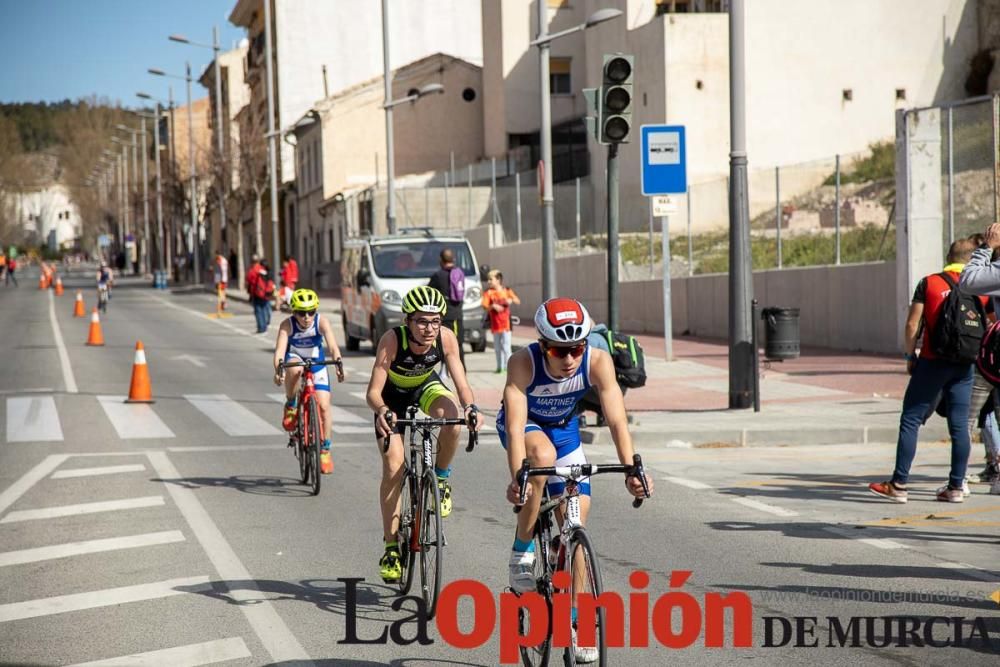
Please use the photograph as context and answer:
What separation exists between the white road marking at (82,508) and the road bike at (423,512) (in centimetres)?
361

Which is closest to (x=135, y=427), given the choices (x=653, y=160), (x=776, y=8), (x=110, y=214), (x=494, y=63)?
(x=653, y=160)

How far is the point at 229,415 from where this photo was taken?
17375mm

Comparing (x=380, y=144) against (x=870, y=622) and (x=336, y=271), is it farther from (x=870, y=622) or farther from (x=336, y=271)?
(x=870, y=622)

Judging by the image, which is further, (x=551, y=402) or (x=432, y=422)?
(x=432, y=422)

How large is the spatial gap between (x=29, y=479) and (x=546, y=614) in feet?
25.6

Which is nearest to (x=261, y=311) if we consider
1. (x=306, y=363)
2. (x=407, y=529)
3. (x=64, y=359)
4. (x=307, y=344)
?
(x=64, y=359)

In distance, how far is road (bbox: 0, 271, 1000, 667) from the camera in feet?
21.2

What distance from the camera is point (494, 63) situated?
57.9 meters

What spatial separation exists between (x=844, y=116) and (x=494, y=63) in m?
18.6

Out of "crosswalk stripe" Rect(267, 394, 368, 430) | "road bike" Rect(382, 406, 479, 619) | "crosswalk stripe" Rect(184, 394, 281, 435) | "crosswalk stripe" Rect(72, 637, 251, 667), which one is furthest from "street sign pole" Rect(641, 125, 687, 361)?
"crosswalk stripe" Rect(72, 637, 251, 667)

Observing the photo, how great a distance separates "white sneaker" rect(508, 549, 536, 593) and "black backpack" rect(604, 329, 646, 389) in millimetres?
5624

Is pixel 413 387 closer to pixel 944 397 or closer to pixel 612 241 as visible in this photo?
pixel 944 397

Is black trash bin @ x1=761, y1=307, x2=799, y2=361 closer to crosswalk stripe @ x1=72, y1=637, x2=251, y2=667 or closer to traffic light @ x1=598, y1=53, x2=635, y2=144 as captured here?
traffic light @ x1=598, y1=53, x2=635, y2=144

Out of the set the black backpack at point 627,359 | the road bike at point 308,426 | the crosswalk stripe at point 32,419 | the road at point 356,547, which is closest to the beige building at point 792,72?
the crosswalk stripe at point 32,419
